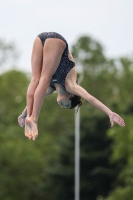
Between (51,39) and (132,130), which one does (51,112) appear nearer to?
(132,130)

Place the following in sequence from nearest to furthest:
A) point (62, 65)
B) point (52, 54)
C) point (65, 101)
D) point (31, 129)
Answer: point (31, 129) < point (52, 54) < point (62, 65) < point (65, 101)

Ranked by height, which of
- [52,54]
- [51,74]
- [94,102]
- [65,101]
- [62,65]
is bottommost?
[94,102]

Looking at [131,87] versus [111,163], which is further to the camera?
[131,87]

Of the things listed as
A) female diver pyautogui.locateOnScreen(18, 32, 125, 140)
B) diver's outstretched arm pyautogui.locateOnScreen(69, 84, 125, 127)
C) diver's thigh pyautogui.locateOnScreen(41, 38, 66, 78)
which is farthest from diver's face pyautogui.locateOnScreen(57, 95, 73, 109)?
diver's thigh pyautogui.locateOnScreen(41, 38, 66, 78)

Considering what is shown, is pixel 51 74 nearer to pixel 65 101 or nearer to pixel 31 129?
pixel 65 101

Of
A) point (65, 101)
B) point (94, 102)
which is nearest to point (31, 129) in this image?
point (65, 101)

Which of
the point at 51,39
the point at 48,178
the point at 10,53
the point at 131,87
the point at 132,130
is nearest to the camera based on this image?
the point at 51,39

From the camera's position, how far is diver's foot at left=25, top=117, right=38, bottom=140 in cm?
1391

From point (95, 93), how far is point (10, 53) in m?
8.49

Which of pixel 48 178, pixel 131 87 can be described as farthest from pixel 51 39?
pixel 131 87

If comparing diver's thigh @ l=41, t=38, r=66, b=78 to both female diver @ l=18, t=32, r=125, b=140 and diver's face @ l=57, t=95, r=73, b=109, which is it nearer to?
female diver @ l=18, t=32, r=125, b=140

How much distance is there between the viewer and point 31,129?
46.1ft

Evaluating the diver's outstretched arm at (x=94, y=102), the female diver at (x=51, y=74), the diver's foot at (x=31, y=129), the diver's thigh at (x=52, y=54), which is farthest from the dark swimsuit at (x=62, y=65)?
the diver's foot at (x=31, y=129)

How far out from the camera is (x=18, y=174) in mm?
59000
